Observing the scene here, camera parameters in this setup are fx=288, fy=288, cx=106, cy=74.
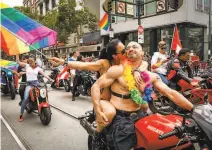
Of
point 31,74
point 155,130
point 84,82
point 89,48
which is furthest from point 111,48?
point 89,48

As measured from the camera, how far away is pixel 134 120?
3.17m

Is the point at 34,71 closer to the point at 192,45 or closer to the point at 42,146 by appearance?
A: the point at 42,146

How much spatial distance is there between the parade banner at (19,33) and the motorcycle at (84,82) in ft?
9.07

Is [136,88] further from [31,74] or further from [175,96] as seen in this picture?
[31,74]

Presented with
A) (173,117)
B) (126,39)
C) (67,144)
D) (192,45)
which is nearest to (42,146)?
(67,144)

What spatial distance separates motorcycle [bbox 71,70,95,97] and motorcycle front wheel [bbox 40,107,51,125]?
387 cm

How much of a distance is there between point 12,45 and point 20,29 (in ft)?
1.40

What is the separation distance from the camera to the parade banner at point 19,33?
21.5 feet

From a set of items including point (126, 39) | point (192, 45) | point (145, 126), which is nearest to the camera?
point (145, 126)

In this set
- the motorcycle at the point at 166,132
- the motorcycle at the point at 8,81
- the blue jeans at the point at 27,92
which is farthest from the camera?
the motorcycle at the point at 8,81

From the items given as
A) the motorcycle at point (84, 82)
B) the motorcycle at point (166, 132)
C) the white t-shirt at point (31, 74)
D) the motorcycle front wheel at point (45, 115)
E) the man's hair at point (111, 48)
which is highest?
the man's hair at point (111, 48)

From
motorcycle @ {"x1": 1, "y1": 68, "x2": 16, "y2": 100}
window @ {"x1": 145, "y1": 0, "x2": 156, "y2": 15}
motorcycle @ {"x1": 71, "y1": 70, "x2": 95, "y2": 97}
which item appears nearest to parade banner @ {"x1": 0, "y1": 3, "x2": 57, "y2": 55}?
motorcycle @ {"x1": 71, "y1": 70, "x2": 95, "y2": 97}

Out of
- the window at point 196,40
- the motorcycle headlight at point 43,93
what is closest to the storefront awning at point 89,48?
the window at point 196,40

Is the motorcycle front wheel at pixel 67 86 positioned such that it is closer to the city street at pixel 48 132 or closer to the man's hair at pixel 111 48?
the city street at pixel 48 132
